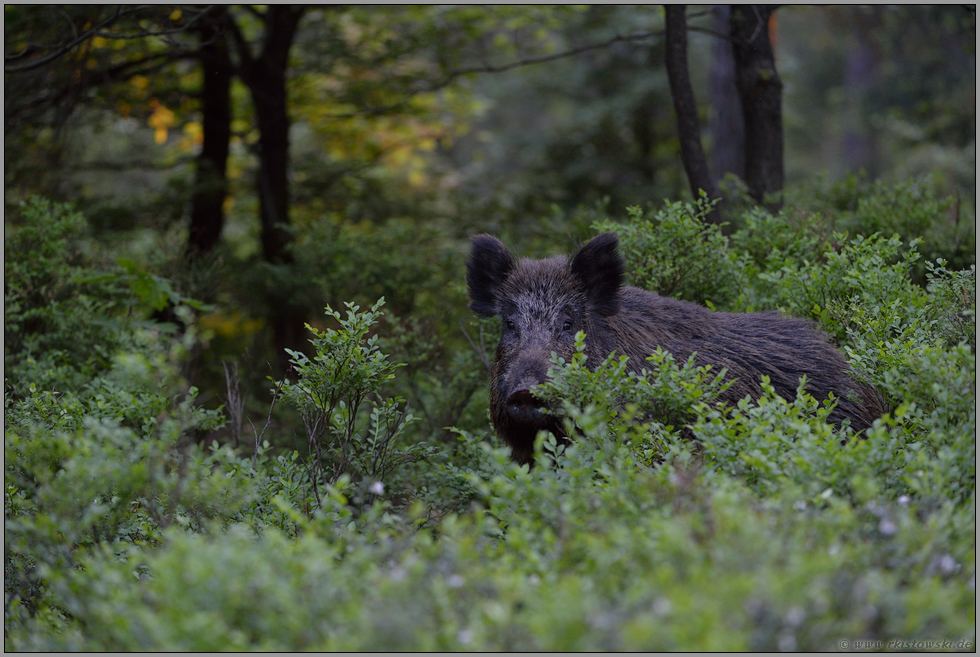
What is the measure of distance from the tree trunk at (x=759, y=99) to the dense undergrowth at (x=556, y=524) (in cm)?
275

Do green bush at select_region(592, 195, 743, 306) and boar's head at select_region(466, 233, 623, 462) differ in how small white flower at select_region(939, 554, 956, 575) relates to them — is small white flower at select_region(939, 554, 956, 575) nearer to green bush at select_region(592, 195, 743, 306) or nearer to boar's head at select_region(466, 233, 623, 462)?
boar's head at select_region(466, 233, 623, 462)

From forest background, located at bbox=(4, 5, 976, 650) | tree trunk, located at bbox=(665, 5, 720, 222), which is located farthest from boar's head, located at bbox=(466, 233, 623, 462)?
tree trunk, located at bbox=(665, 5, 720, 222)

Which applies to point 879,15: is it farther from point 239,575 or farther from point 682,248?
point 239,575

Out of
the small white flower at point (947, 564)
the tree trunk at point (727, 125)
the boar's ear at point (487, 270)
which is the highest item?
the tree trunk at point (727, 125)

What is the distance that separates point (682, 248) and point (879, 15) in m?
16.5

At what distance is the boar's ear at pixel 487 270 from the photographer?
6012mm

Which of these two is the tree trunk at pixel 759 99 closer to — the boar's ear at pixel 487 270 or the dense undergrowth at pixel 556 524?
the dense undergrowth at pixel 556 524

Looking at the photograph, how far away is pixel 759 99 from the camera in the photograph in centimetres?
851

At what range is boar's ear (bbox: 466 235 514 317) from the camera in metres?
6.01

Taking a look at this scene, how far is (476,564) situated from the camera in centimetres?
303

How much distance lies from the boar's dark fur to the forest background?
33 cm

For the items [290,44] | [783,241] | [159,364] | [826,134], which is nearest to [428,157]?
[290,44]

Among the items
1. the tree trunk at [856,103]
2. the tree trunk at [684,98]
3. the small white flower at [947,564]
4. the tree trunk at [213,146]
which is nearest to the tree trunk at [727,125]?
the tree trunk at [684,98]

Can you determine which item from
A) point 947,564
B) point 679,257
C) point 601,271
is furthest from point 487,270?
point 947,564
